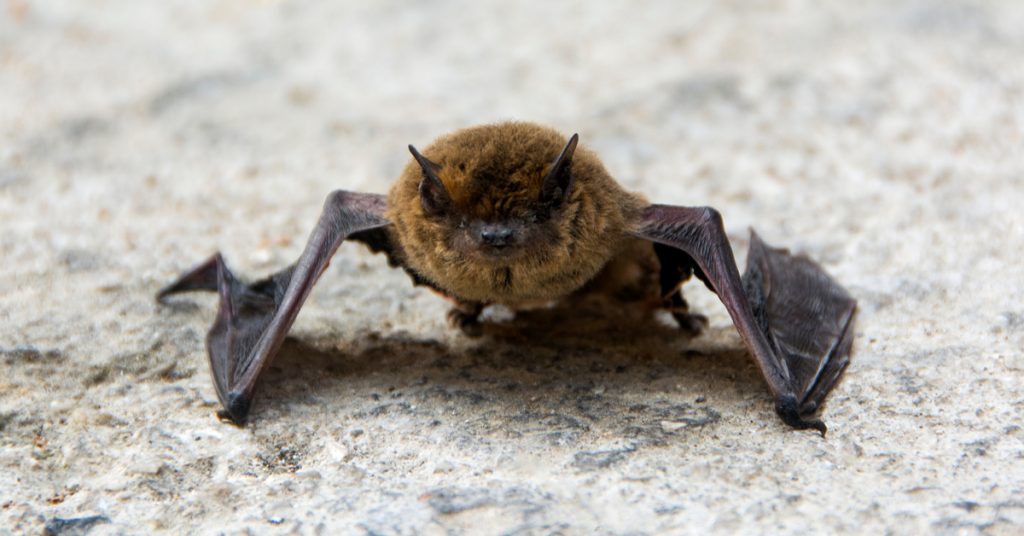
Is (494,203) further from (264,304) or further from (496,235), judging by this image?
(264,304)

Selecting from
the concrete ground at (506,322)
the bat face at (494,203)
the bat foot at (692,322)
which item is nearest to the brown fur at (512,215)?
the bat face at (494,203)

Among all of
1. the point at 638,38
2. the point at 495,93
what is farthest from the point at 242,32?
the point at 638,38

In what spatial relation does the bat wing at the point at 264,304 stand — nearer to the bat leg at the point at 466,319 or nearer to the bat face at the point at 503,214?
the bat face at the point at 503,214

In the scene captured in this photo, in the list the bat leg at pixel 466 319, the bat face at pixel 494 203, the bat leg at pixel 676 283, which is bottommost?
the bat leg at pixel 466 319

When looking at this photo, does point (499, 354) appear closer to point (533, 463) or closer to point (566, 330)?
point (566, 330)

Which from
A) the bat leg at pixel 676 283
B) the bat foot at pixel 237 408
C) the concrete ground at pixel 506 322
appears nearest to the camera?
the concrete ground at pixel 506 322

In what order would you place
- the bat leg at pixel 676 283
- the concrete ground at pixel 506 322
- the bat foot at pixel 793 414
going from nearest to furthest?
1. the concrete ground at pixel 506 322
2. the bat foot at pixel 793 414
3. the bat leg at pixel 676 283

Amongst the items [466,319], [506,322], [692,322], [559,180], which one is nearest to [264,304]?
[466,319]

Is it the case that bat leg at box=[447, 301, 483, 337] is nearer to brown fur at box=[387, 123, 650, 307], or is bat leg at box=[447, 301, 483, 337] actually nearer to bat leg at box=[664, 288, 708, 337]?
brown fur at box=[387, 123, 650, 307]
